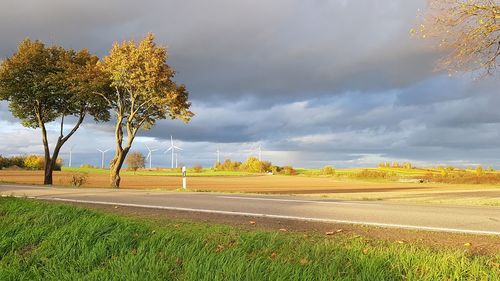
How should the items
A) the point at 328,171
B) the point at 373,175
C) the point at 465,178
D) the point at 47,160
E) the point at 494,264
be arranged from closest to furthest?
the point at 494,264 → the point at 47,160 → the point at 465,178 → the point at 373,175 → the point at 328,171

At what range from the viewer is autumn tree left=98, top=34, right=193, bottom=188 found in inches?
1155

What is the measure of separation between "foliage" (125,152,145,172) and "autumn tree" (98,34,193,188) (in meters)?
70.5

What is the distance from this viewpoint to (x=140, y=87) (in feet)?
97.0

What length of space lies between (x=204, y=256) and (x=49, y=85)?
31347 millimetres

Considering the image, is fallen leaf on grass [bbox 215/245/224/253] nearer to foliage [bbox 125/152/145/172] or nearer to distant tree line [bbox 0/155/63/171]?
distant tree line [bbox 0/155/63/171]

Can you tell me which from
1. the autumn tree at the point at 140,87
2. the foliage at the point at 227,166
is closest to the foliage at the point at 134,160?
the foliage at the point at 227,166

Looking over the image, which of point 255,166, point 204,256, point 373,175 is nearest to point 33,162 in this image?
point 255,166

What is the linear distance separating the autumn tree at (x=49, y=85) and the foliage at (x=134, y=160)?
64982 millimetres

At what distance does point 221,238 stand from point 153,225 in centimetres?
186

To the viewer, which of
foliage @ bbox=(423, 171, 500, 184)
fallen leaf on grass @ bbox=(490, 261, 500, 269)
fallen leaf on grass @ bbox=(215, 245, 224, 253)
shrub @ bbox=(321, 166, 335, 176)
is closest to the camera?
fallen leaf on grass @ bbox=(490, 261, 500, 269)

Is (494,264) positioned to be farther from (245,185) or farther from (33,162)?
(33,162)

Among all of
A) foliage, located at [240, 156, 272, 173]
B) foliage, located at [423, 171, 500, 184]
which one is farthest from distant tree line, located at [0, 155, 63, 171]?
foliage, located at [423, 171, 500, 184]

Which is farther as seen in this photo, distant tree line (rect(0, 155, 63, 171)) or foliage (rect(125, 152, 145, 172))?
foliage (rect(125, 152, 145, 172))

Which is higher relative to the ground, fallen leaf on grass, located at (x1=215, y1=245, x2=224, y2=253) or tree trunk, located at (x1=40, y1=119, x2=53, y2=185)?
tree trunk, located at (x1=40, y1=119, x2=53, y2=185)
